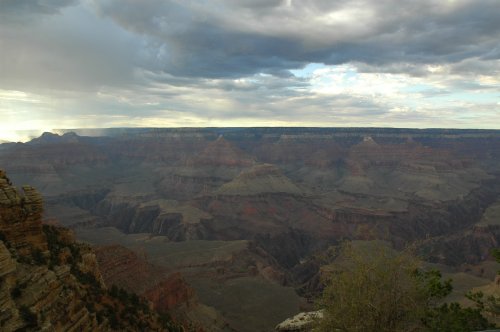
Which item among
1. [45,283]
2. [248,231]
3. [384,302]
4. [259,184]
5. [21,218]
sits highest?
[21,218]

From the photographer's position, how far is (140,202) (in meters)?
167

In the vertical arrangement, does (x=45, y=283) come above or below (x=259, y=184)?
above

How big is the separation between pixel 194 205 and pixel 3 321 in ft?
464

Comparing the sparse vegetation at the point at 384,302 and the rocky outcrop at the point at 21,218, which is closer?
the sparse vegetation at the point at 384,302

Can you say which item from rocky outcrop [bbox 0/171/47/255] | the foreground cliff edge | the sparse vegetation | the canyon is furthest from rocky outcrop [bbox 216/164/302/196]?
the sparse vegetation

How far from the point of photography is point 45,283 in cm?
2100

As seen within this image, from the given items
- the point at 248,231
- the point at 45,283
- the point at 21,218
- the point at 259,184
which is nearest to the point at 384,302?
the point at 45,283

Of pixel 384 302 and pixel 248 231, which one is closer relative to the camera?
pixel 384 302

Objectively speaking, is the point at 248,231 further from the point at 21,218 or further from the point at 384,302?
the point at 384,302

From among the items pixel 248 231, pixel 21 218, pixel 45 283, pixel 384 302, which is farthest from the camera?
pixel 248 231

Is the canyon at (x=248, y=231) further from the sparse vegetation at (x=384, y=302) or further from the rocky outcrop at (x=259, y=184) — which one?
the sparse vegetation at (x=384, y=302)

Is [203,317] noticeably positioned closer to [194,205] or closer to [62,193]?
[194,205]

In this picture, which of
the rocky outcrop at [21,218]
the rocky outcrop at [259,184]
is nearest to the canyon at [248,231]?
the rocky outcrop at [21,218]

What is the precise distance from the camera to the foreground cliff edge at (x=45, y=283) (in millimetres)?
18344
